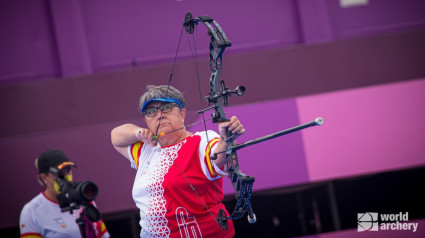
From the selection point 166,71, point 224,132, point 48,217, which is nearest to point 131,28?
point 166,71

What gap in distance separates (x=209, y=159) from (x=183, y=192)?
144 millimetres

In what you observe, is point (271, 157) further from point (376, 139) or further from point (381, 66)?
point (381, 66)

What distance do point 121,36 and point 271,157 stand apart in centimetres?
133

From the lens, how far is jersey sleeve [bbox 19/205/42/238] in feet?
8.11

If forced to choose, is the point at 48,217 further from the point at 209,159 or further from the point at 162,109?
the point at 209,159

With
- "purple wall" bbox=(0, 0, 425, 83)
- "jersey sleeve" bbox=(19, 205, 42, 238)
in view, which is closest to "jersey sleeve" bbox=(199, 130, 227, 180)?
"jersey sleeve" bbox=(19, 205, 42, 238)

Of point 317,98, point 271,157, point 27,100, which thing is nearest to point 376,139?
point 317,98

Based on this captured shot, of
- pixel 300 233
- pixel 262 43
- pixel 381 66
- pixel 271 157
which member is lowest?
pixel 300 233

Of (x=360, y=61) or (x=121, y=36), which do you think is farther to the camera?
(x=121, y=36)

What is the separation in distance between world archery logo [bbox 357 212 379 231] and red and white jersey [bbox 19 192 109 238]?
1545 mm

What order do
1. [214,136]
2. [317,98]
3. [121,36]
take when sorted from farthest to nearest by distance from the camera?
[121,36]
[317,98]
[214,136]

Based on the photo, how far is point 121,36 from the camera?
3516mm

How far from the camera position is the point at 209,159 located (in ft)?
5.63

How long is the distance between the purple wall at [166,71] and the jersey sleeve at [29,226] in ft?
1.51
